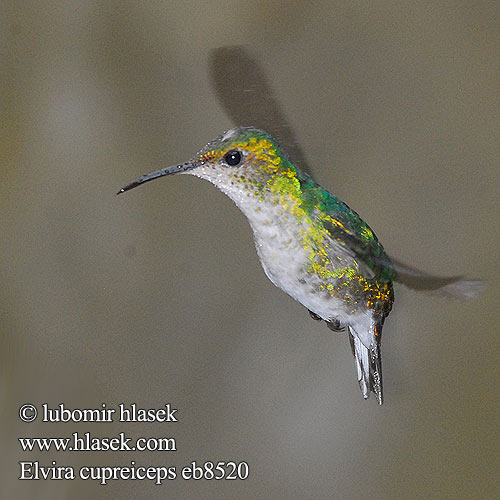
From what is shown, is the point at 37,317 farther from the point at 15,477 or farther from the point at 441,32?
the point at 441,32

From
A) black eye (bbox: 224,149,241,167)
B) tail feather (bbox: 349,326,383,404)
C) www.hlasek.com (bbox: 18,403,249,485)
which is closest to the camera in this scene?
black eye (bbox: 224,149,241,167)

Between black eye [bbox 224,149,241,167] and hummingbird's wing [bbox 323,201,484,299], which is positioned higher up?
black eye [bbox 224,149,241,167]

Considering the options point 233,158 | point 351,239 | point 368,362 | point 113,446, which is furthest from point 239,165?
point 113,446

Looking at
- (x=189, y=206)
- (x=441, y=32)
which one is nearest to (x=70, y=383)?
(x=189, y=206)

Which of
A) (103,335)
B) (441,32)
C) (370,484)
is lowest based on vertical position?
(370,484)

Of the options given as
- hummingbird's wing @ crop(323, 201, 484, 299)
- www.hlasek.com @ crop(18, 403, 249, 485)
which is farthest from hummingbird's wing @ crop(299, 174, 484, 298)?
www.hlasek.com @ crop(18, 403, 249, 485)

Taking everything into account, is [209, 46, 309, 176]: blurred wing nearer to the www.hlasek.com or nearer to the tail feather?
the tail feather

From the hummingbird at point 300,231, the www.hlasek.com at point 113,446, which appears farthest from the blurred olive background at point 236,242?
the hummingbird at point 300,231
